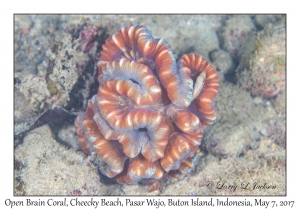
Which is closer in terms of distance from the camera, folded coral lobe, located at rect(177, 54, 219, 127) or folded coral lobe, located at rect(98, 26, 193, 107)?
folded coral lobe, located at rect(98, 26, 193, 107)

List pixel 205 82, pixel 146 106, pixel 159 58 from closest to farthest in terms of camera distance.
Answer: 1. pixel 159 58
2. pixel 146 106
3. pixel 205 82

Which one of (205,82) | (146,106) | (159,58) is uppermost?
(159,58)

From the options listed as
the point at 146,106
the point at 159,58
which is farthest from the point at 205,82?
the point at 146,106

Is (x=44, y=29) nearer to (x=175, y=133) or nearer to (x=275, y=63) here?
(x=175, y=133)

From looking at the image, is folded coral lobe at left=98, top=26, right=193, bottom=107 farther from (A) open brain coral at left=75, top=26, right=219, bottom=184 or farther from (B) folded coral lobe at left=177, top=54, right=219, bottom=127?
(B) folded coral lobe at left=177, top=54, right=219, bottom=127

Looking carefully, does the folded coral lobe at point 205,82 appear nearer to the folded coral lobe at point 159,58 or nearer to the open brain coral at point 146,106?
the open brain coral at point 146,106

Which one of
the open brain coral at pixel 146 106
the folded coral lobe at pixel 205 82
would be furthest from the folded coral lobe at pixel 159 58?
the folded coral lobe at pixel 205 82

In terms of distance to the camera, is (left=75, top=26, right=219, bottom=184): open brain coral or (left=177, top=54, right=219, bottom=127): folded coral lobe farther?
(left=177, top=54, right=219, bottom=127): folded coral lobe

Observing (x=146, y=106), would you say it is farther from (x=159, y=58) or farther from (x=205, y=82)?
(x=205, y=82)

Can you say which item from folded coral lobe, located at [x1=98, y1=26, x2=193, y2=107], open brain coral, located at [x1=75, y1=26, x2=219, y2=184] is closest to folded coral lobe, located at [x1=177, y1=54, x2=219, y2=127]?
open brain coral, located at [x1=75, y1=26, x2=219, y2=184]
